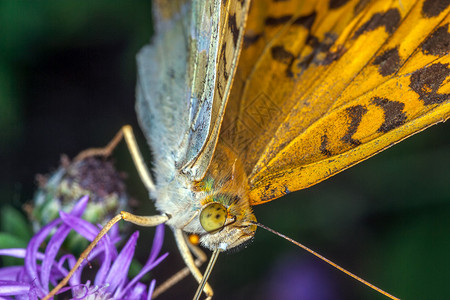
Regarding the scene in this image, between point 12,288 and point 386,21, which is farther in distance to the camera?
point 386,21

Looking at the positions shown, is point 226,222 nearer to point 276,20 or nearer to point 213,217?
point 213,217

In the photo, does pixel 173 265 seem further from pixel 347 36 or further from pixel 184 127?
pixel 347 36

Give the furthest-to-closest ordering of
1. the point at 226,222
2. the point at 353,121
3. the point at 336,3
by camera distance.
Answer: the point at 336,3 → the point at 353,121 → the point at 226,222

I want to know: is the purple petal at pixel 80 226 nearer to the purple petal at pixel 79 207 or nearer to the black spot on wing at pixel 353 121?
the purple petal at pixel 79 207

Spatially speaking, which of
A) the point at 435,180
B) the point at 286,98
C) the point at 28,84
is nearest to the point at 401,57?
the point at 286,98

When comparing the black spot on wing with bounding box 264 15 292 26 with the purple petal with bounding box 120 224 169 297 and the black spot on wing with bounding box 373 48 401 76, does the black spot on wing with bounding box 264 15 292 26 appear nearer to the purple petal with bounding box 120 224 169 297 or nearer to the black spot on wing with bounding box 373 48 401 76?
the black spot on wing with bounding box 373 48 401 76

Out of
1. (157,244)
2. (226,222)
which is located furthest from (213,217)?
(157,244)

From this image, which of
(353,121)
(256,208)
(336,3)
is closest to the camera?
(353,121)
